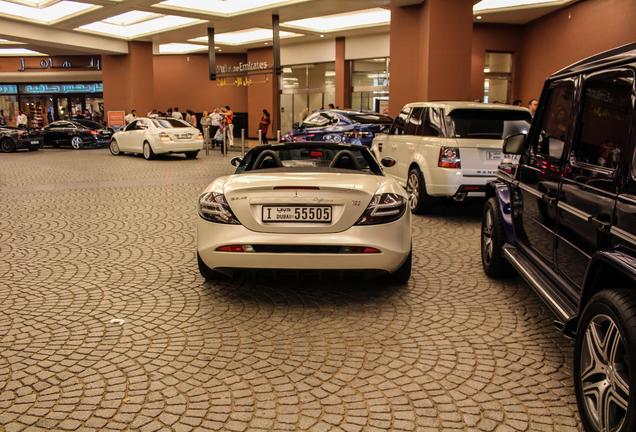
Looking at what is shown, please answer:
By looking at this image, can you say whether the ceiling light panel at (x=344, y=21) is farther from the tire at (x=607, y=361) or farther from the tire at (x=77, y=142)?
the tire at (x=607, y=361)

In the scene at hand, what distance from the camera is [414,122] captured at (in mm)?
9305

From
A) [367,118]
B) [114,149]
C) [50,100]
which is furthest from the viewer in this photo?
[50,100]

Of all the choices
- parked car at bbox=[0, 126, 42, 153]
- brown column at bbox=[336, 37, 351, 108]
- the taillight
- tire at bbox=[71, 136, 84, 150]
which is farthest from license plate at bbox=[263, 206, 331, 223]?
brown column at bbox=[336, 37, 351, 108]

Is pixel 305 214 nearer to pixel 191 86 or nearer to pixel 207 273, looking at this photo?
pixel 207 273

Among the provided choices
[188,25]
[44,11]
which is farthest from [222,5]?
[44,11]

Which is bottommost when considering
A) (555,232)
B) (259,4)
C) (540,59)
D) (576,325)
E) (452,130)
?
(576,325)

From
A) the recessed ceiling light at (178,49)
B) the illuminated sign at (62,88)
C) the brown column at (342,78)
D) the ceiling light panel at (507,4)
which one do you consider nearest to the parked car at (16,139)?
the recessed ceiling light at (178,49)

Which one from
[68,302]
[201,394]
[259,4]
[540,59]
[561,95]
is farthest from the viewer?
[540,59]

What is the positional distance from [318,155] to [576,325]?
376 cm

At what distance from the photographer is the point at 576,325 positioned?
303 centimetres

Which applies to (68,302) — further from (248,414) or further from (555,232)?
(555,232)

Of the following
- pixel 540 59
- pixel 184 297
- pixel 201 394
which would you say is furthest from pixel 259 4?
pixel 201 394

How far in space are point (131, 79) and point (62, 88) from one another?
15282 mm

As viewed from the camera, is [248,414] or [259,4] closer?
[248,414]
